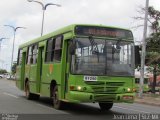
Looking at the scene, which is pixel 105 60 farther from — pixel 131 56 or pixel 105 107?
pixel 105 107

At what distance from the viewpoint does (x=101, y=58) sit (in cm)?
1667

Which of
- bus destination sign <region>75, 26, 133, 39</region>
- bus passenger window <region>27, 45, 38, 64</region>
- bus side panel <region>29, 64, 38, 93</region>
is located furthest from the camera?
bus passenger window <region>27, 45, 38, 64</region>

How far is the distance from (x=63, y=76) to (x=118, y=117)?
2.89 metres

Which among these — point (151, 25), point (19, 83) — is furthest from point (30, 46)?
point (151, 25)

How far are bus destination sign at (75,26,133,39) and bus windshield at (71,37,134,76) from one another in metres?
0.24

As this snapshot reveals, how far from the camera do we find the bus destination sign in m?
17.0

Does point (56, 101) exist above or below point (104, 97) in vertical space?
below

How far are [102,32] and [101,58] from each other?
3.50 feet

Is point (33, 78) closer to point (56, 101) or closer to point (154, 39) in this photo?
point (56, 101)

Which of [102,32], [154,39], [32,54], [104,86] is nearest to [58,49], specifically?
[102,32]

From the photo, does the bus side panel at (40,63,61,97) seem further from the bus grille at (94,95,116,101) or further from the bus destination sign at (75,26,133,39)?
the bus grille at (94,95,116,101)

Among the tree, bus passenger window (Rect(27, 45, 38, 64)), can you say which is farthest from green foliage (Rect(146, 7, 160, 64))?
bus passenger window (Rect(27, 45, 38, 64))

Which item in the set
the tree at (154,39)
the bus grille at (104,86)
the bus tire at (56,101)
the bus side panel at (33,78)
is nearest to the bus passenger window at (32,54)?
the bus side panel at (33,78)

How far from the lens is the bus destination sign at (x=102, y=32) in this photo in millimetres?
17000
